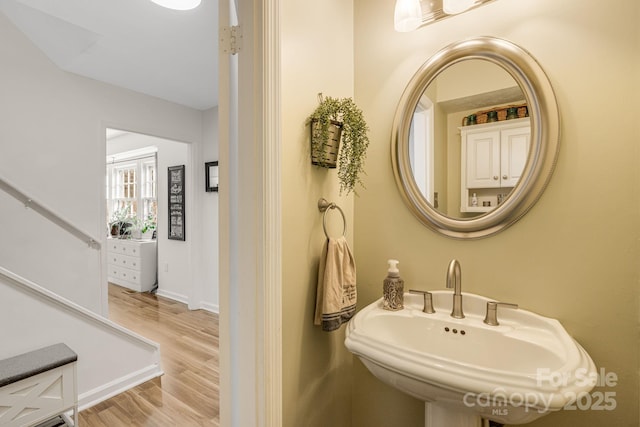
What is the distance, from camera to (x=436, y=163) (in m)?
1.24

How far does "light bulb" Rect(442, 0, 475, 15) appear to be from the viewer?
1.08 metres

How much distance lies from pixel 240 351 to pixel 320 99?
3.20ft

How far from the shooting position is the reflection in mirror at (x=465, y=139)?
1.08 m

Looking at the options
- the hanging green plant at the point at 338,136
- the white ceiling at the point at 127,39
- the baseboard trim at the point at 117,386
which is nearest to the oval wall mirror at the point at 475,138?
the hanging green plant at the point at 338,136

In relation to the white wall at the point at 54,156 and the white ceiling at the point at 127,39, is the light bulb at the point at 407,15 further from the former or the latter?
the white wall at the point at 54,156

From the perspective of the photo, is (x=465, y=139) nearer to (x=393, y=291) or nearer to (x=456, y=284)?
(x=456, y=284)

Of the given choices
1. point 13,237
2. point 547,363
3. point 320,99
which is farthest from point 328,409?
point 13,237

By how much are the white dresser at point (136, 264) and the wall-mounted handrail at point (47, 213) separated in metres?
1.77

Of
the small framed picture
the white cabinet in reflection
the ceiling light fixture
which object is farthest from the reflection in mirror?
the small framed picture

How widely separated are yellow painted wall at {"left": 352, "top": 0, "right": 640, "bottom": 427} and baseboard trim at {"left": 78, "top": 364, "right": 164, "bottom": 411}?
7.35ft

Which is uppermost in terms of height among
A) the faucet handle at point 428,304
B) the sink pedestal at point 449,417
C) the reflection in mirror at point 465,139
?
the reflection in mirror at point 465,139

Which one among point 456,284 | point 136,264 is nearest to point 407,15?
point 456,284

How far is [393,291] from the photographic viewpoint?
1188 millimetres

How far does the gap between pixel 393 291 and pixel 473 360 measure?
0.34m
